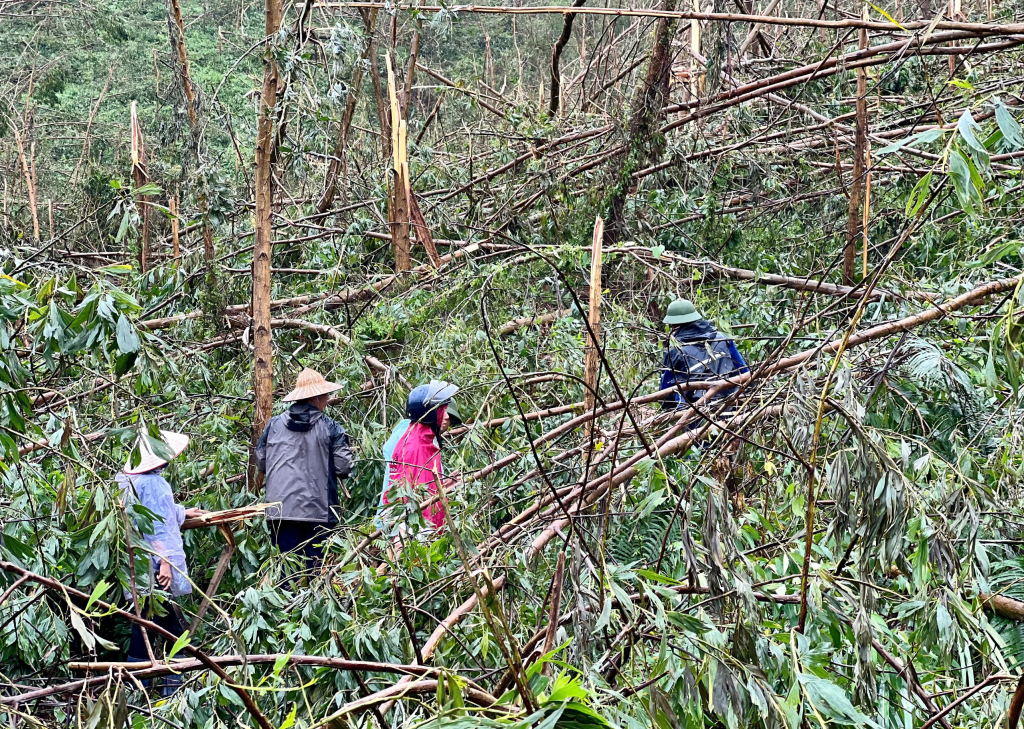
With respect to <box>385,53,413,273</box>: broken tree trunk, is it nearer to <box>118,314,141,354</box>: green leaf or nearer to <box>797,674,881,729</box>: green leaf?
<box>118,314,141,354</box>: green leaf

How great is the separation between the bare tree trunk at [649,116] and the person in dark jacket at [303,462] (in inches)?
97.6

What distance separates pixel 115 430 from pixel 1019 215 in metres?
4.50

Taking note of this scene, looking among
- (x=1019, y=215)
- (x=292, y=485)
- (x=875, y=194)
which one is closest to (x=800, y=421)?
(x=292, y=485)

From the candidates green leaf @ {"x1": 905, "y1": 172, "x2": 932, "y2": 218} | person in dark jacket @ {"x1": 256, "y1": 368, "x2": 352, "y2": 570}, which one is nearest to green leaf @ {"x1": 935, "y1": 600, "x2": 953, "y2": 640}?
green leaf @ {"x1": 905, "y1": 172, "x2": 932, "y2": 218}

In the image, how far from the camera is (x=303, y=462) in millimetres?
4742

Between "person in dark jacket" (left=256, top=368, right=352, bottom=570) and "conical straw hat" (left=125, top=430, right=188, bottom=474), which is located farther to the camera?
"person in dark jacket" (left=256, top=368, right=352, bottom=570)

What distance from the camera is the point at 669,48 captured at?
6.20 metres

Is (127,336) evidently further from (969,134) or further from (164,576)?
(969,134)

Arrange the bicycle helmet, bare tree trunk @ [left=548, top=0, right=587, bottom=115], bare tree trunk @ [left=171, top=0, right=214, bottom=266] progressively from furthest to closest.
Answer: bare tree trunk @ [left=548, top=0, right=587, bottom=115] < bare tree trunk @ [left=171, top=0, right=214, bottom=266] < the bicycle helmet

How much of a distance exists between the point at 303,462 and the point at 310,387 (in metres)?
0.38

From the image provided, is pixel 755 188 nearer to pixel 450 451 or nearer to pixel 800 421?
pixel 450 451

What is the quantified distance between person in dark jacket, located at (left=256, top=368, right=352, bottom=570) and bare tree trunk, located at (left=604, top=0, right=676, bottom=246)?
2478 millimetres

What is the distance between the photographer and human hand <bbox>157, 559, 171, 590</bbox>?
13.6 ft

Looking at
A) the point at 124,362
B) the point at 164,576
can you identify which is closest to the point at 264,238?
the point at 164,576
